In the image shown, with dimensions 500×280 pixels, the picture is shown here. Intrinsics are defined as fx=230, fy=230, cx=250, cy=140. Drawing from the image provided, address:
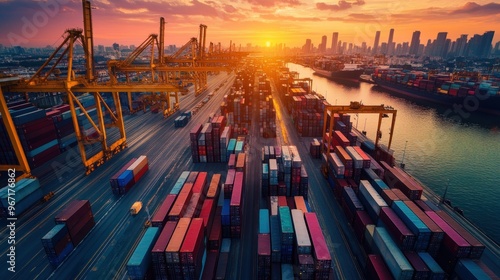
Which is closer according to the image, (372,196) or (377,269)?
(377,269)

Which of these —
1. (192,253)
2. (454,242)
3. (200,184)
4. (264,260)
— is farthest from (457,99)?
(192,253)

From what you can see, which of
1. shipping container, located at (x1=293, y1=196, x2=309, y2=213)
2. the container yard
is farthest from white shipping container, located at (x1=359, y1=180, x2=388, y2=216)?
shipping container, located at (x1=293, y1=196, x2=309, y2=213)

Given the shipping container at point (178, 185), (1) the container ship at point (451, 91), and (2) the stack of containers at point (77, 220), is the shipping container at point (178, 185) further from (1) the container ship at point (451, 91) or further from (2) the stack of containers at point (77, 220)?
(1) the container ship at point (451, 91)

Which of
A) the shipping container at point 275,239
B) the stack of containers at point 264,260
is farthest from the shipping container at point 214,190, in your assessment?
the stack of containers at point 264,260

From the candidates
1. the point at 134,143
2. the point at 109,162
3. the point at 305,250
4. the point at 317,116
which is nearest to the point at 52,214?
the point at 109,162

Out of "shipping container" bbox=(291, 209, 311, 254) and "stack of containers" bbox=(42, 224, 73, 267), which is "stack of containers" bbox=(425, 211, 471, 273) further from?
"stack of containers" bbox=(42, 224, 73, 267)

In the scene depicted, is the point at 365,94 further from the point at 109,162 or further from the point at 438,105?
the point at 109,162

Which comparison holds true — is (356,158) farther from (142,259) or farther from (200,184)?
(142,259)
